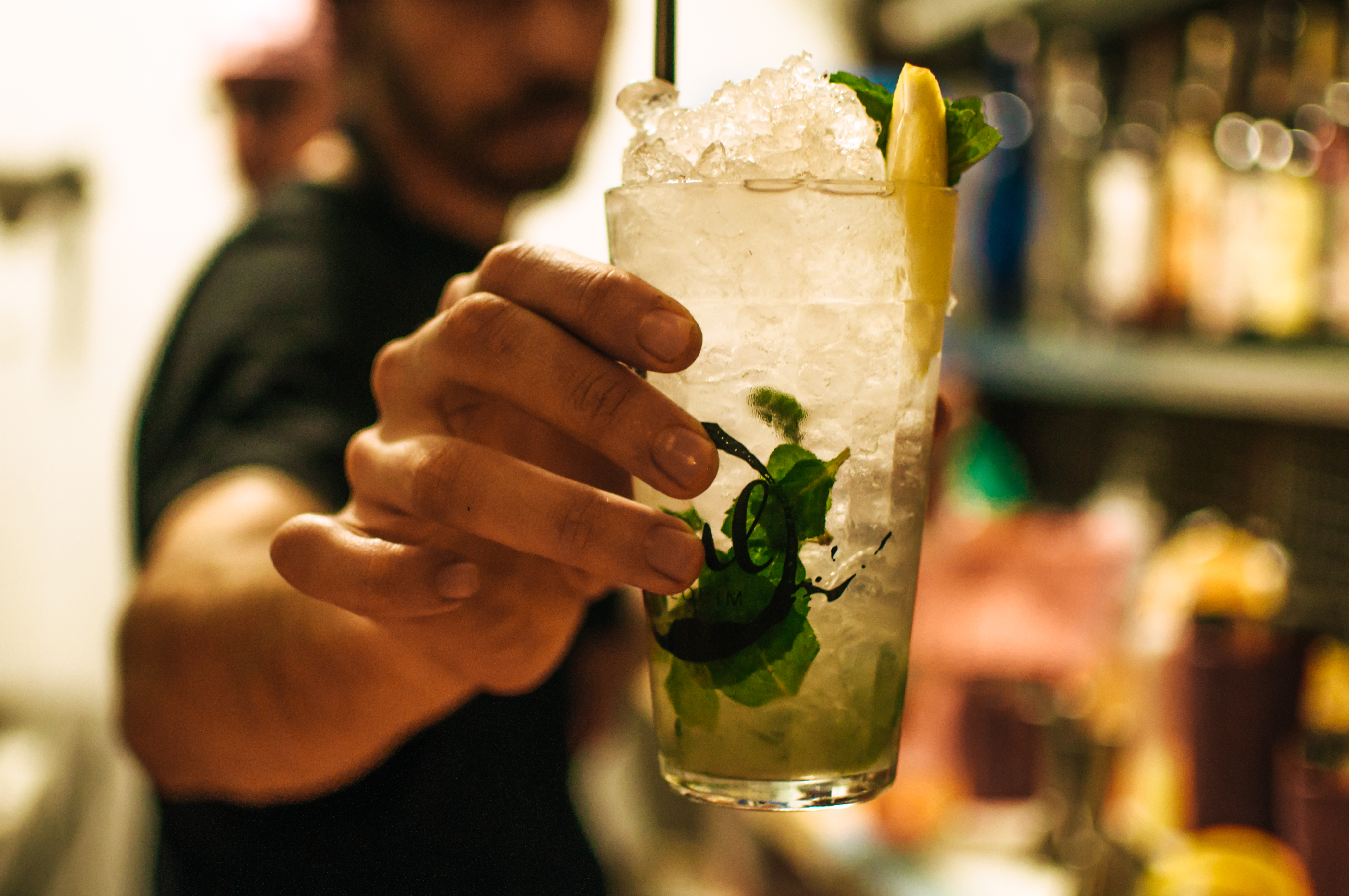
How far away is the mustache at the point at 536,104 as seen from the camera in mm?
1712

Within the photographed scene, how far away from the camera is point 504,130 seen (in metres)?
1.72

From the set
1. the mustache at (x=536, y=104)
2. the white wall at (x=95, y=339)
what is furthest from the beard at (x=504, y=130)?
the white wall at (x=95, y=339)

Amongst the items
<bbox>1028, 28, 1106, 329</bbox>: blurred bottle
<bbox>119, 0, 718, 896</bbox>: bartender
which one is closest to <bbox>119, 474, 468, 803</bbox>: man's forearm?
<bbox>119, 0, 718, 896</bbox>: bartender

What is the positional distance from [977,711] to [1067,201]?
969 millimetres

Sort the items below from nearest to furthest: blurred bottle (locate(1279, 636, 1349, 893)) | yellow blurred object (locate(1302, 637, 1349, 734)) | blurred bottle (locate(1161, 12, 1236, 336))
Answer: blurred bottle (locate(1279, 636, 1349, 893)) → yellow blurred object (locate(1302, 637, 1349, 734)) → blurred bottle (locate(1161, 12, 1236, 336))

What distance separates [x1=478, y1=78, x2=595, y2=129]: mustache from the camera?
1712 millimetres

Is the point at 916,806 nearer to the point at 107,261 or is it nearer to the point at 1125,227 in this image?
the point at 1125,227

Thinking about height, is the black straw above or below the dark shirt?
above

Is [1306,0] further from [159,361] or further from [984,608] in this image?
[159,361]

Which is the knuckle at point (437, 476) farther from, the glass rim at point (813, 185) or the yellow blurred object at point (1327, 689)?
the yellow blurred object at point (1327, 689)

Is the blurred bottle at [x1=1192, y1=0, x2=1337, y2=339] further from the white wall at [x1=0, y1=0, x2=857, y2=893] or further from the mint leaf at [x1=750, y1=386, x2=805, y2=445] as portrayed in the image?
the white wall at [x1=0, y1=0, x2=857, y2=893]

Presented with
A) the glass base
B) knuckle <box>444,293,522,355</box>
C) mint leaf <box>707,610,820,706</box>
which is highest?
knuckle <box>444,293,522,355</box>

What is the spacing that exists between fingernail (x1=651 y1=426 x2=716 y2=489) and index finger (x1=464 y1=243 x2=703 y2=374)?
0.03 metres

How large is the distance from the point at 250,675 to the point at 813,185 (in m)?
0.58
